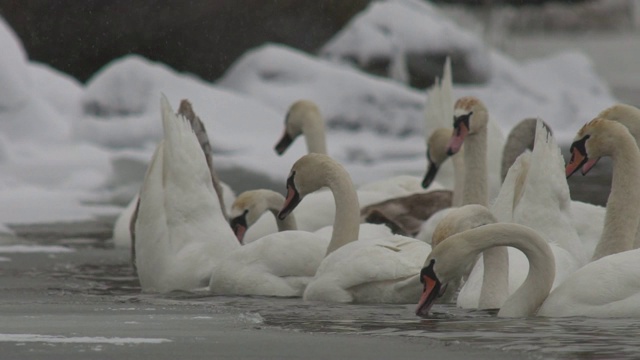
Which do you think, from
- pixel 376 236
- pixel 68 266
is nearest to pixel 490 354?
pixel 376 236

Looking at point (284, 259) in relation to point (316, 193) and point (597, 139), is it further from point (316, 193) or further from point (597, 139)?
point (316, 193)

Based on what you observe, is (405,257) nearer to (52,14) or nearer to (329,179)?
(329,179)

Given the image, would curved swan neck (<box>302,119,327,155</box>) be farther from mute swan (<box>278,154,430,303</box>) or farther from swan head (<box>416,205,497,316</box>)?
swan head (<box>416,205,497,316</box>)

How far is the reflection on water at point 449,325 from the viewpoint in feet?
20.3

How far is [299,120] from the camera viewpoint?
13.0m

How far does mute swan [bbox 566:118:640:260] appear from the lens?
8000 millimetres

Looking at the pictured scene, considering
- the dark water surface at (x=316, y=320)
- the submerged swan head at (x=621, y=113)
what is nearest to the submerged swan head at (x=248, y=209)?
the dark water surface at (x=316, y=320)

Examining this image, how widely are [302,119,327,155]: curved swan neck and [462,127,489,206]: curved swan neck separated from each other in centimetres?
251

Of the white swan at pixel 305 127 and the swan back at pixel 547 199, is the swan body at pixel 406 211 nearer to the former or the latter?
the white swan at pixel 305 127

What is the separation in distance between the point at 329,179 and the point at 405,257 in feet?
2.71

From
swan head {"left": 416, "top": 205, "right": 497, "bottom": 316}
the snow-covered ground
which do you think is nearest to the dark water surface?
swan head {"left": 416, "top": 205, "right": 497, "bottom": 316}

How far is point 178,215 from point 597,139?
2.61m

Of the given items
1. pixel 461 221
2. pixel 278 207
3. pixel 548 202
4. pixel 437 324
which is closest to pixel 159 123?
pixel 278 207

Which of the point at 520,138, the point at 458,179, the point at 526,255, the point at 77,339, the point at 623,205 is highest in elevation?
the point at 520,138
